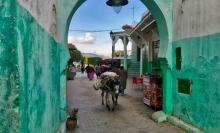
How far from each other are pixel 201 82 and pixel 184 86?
3.63ft

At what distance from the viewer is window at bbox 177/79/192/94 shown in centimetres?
797

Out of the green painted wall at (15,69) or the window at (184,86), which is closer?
the green painted wall at (15,69)

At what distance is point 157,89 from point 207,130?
14.0ft

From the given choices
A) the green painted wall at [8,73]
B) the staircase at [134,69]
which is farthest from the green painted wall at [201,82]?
the staircase at [134,69]

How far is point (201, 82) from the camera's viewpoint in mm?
7234

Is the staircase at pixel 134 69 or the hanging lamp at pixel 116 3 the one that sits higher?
the hanging lamp at pixel 116 3

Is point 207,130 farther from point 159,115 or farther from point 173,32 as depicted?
point 173,32

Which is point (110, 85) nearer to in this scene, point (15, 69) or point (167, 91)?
point (167, 91)

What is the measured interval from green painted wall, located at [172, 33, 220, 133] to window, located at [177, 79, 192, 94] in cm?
11

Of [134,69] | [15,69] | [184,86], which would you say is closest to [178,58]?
[184,86]

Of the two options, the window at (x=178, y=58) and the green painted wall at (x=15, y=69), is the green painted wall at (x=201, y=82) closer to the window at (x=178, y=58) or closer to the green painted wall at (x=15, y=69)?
the window at (x=178, y=58)

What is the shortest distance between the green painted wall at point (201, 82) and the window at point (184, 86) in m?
0.11

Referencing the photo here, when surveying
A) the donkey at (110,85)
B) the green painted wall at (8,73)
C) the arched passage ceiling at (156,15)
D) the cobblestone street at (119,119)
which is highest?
the arched passage ceiling at (156,15)

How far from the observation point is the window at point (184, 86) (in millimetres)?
7965
